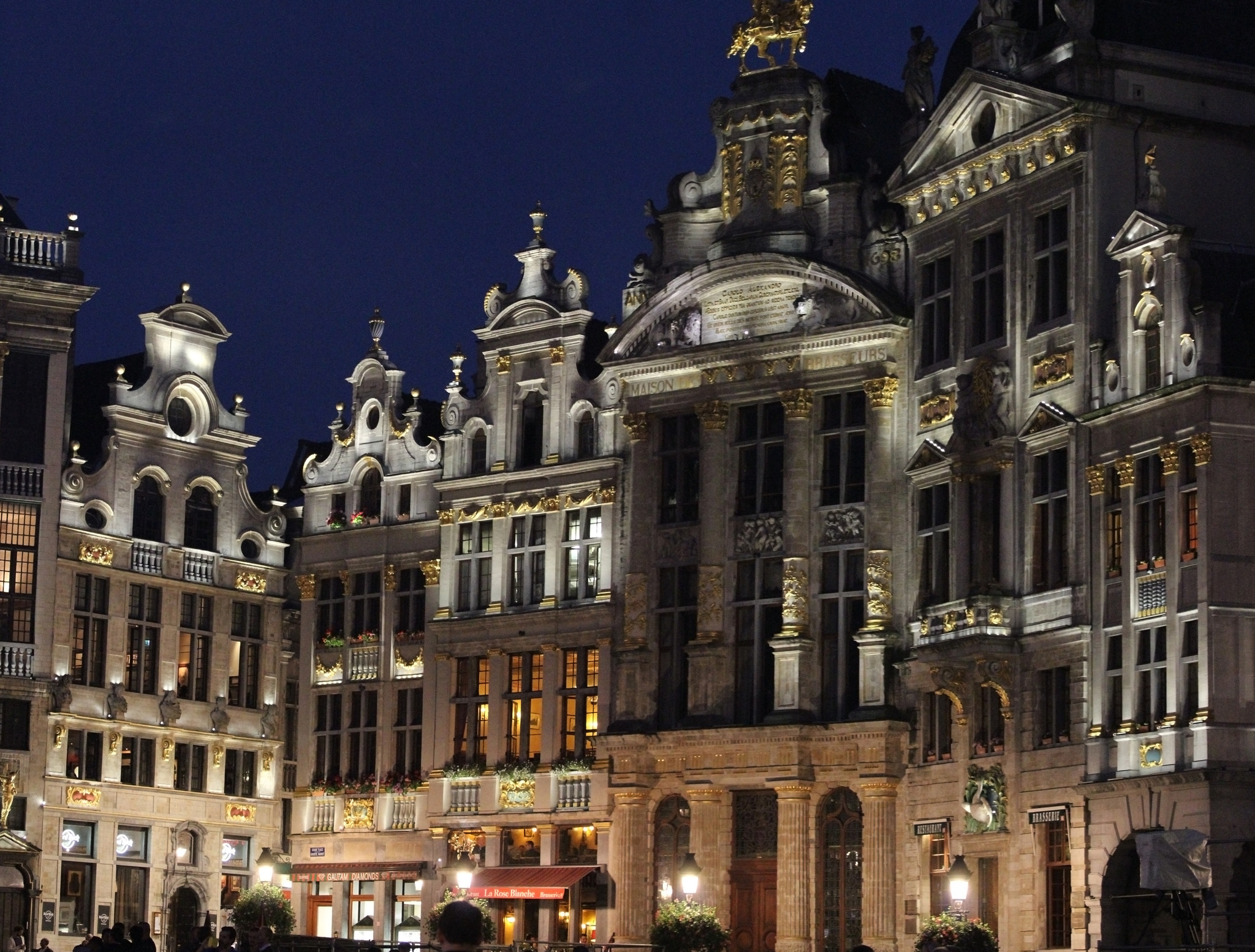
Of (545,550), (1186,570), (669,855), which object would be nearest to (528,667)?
(545,550)

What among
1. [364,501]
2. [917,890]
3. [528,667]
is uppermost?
[364,501]

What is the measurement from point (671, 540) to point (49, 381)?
1423 cm

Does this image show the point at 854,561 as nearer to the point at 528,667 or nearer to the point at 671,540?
the point at 671,540

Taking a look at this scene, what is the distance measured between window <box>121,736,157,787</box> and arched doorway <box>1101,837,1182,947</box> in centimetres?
2353

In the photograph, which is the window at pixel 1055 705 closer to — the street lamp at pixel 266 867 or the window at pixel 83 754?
the street lamp at pixel 266 867

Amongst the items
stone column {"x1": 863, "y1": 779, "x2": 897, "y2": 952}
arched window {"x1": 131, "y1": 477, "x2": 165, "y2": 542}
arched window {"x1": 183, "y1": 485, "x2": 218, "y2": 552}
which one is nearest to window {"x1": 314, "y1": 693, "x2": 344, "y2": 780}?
arched window {"x1": 183, "y1": 485, "x2": 218, "y2": 552}

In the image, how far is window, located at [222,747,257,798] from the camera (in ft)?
177

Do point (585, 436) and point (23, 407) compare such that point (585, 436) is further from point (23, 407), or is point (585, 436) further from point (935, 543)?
point (23, 407)

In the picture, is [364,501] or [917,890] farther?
[364,501]

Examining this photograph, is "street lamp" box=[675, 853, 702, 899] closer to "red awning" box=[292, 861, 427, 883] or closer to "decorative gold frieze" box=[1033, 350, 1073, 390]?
"red awning" box=[292, 861, 427, 883]

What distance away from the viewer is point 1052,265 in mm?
40031

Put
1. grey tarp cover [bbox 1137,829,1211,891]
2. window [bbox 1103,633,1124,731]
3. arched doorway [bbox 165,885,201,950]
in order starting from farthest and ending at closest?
arched doorway [bbox 165,885,201,950] < window [bbox 1103,633,1124,731] < grey tarp cover [bbox 1137,829,1211,891]

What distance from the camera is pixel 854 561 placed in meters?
43.8

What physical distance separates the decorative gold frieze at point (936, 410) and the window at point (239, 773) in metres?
19.4
